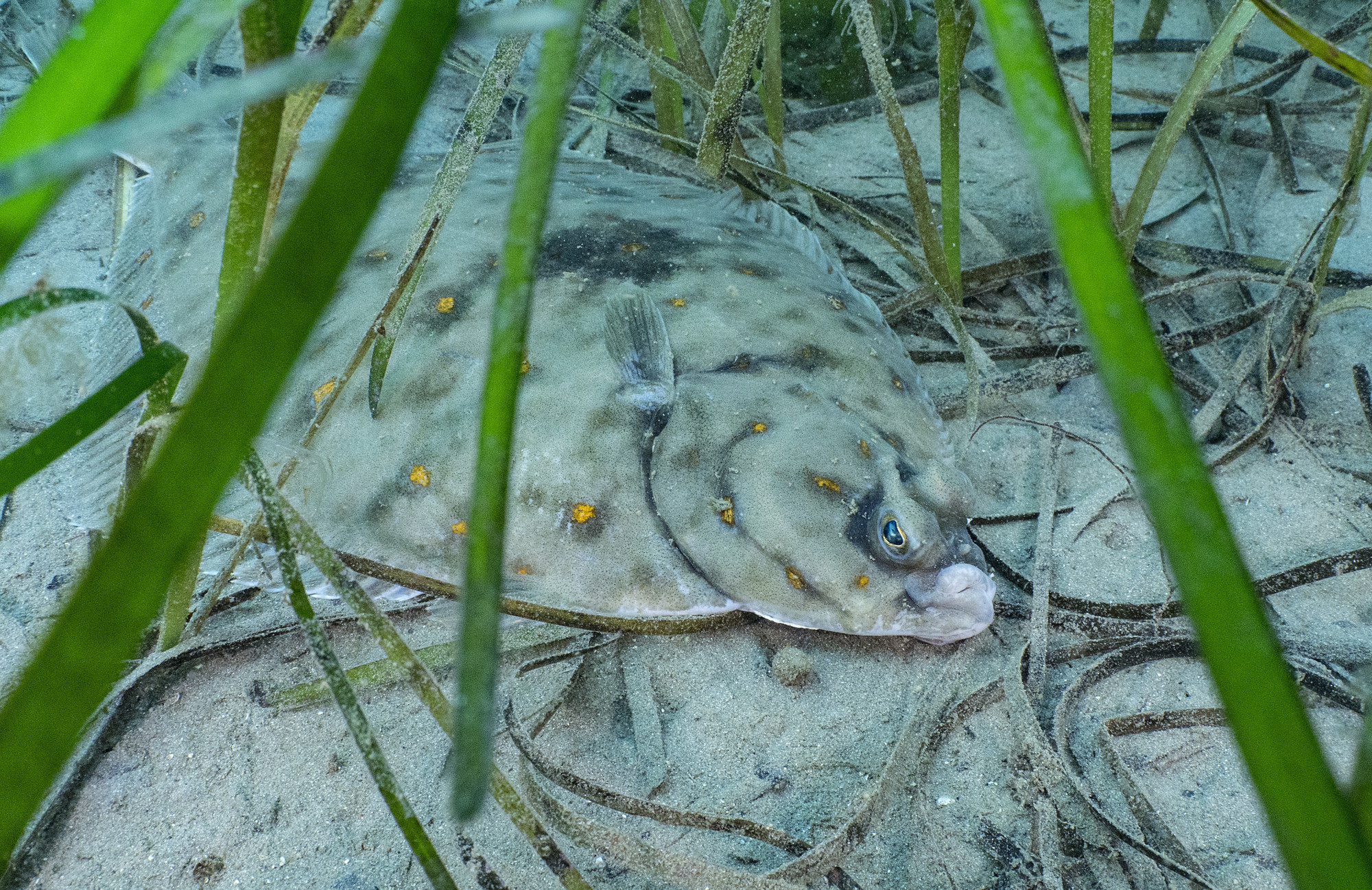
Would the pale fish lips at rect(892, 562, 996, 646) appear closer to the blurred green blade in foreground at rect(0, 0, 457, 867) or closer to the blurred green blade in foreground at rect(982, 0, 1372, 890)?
the blurred green blade in foreground at rect(982, 0, 1372, 890)

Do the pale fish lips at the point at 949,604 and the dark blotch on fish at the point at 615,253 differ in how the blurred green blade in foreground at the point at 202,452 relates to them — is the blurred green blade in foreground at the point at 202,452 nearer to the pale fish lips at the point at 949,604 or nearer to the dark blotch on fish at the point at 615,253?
the pale fish lips at the point at 949,604

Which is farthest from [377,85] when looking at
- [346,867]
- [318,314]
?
[346,867]

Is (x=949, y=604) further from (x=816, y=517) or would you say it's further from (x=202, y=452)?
(x=202, y=452)

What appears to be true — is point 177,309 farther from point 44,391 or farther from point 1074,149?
point 1074,149

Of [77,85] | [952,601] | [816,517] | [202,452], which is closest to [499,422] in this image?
[202,452]

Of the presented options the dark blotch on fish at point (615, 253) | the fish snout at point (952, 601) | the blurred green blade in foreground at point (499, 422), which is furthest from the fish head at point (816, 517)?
the blurred green blade in foreground at point (499, 422)

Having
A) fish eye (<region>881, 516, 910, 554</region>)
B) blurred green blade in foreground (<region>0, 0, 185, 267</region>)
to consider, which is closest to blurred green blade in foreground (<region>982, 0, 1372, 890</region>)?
blurred green blade in foreground (<region>0, 0, 185, 267</region>)

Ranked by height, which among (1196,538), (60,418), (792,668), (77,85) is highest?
(77,85)
